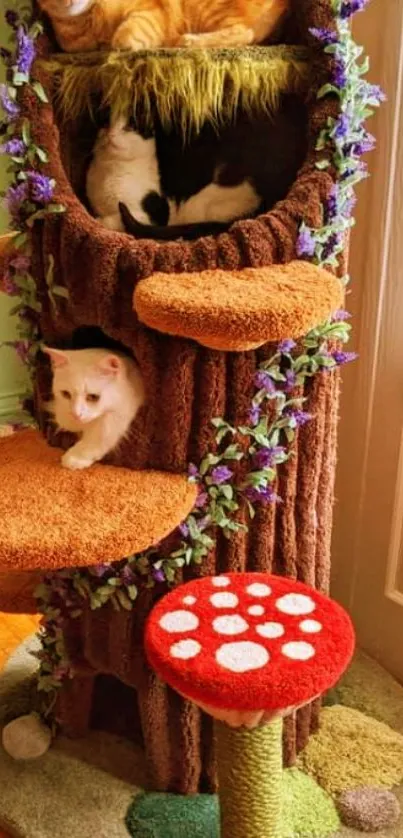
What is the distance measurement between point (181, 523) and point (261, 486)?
0.14 m

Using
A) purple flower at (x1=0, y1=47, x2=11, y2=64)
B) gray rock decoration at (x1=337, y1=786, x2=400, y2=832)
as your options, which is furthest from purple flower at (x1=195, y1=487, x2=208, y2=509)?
purple flower at (x1=0, y1=47, x2=11, y2=64)

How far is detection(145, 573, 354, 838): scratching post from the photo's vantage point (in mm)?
999

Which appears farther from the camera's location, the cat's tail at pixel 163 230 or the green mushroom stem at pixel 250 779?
the cat's tail at pixel 163 230

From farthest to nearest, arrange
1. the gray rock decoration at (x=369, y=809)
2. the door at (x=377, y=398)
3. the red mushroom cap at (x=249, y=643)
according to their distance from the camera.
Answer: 1. the door at (x=377, y=398)
2. the gray rock decoration at (x=369, y=809)
3. the red mushroom cap at (x=249, y=643)

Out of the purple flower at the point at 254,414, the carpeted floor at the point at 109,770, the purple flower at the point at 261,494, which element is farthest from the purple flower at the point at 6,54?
the carpeted floor at the point at 109,770

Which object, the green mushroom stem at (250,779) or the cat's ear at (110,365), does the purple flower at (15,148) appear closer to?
the cat's ear at (110,365)

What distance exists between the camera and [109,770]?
150 cm

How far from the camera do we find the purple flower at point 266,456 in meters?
1.30

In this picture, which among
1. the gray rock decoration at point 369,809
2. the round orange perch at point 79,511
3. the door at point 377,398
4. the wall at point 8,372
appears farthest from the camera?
the wall at point 8,372

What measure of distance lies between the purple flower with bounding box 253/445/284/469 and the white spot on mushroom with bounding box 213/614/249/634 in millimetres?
276

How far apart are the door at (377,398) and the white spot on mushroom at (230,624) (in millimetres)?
734

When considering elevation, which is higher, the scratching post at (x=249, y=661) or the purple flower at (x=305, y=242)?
the purple flower at (x=305, y=242)

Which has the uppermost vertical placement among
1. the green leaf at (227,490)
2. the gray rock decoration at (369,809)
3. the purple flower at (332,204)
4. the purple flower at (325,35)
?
the purple flower at (325,35)

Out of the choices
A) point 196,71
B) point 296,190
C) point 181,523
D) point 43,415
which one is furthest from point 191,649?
point 196,71
